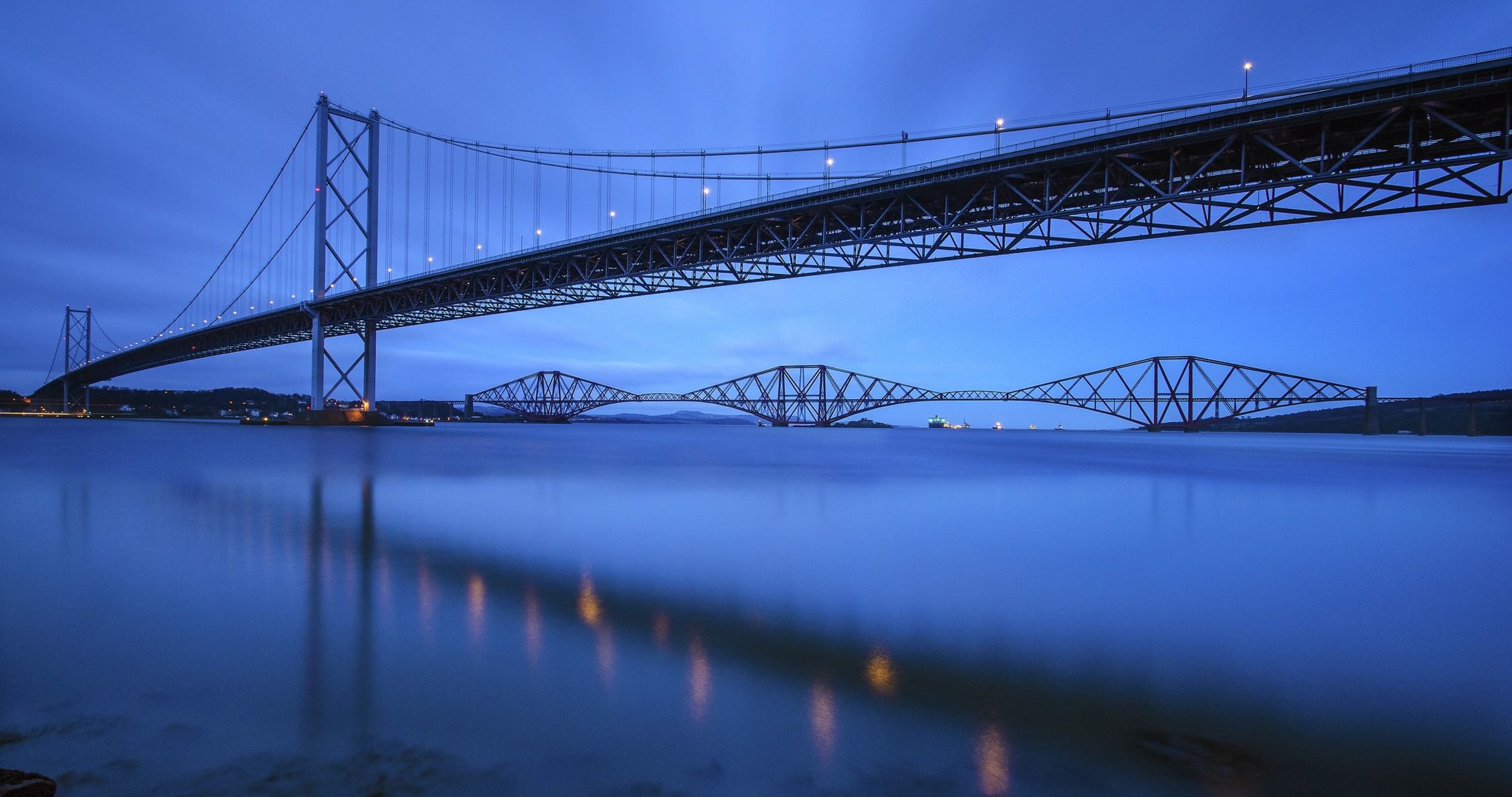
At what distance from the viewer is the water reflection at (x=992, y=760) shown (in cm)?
197

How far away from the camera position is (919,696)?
2662mm

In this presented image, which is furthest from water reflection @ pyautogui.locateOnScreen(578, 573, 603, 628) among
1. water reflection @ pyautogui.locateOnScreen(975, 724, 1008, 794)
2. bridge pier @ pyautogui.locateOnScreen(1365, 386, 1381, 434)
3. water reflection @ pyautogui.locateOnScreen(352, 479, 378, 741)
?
bridge pier @ pyautogui.locateOnScreen(1365, 386, 1381, 434)

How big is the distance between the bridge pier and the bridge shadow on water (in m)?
93.2

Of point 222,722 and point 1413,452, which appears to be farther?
point 1413,452

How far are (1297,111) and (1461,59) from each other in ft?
7.68

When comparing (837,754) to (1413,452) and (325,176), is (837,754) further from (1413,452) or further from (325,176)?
(325,176)

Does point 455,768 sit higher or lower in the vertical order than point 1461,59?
lower

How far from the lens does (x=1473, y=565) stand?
18.9 feet

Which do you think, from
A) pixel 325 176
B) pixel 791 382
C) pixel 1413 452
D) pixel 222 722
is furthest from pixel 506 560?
pixel 791 382

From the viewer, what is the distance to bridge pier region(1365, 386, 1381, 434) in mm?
70688

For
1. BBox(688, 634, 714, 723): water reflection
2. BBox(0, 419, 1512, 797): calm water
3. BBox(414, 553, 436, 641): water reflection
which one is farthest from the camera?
BBox(414, 553, 436, 641): water reflection

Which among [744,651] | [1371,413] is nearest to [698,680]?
[744,651]

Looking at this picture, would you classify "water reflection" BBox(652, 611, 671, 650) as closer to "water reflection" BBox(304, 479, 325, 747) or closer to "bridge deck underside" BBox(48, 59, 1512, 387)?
"water reflection" BBox(304, 479, 325, 747)

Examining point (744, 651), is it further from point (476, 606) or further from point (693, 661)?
A: point (476, 606)
